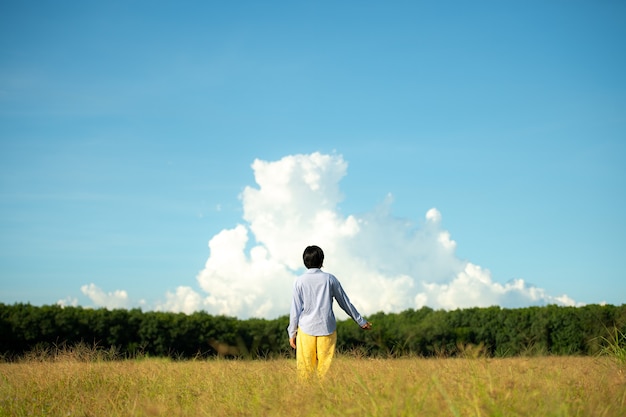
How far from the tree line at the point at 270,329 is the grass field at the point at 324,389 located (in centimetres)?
964

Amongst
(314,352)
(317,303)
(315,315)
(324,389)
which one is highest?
(317,303)

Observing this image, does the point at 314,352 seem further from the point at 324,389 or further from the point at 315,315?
the point at 324,389

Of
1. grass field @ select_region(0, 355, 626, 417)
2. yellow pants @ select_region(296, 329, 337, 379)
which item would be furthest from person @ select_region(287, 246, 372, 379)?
grass field @ select_region(0, 355, 626, 417)

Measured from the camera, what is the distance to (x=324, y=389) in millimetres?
6281

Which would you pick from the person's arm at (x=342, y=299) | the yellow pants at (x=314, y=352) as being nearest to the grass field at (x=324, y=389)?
the yellow pants at (x=314, y=352)

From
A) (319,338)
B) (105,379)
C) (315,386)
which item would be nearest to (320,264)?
(319,338)

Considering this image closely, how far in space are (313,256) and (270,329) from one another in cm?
1672

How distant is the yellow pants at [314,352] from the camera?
7.68 meters

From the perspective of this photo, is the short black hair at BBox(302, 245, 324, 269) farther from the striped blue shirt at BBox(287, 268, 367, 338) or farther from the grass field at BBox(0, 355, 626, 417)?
the grass field at BBox(0, 355, 626, 417)

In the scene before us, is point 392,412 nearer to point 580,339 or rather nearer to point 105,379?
point 105,379

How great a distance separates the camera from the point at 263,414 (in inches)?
221

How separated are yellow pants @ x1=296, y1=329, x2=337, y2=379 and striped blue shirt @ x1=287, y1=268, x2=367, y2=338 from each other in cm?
8

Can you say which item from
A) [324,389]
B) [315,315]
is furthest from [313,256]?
[324,389]

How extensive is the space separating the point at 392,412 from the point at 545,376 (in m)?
2.68
